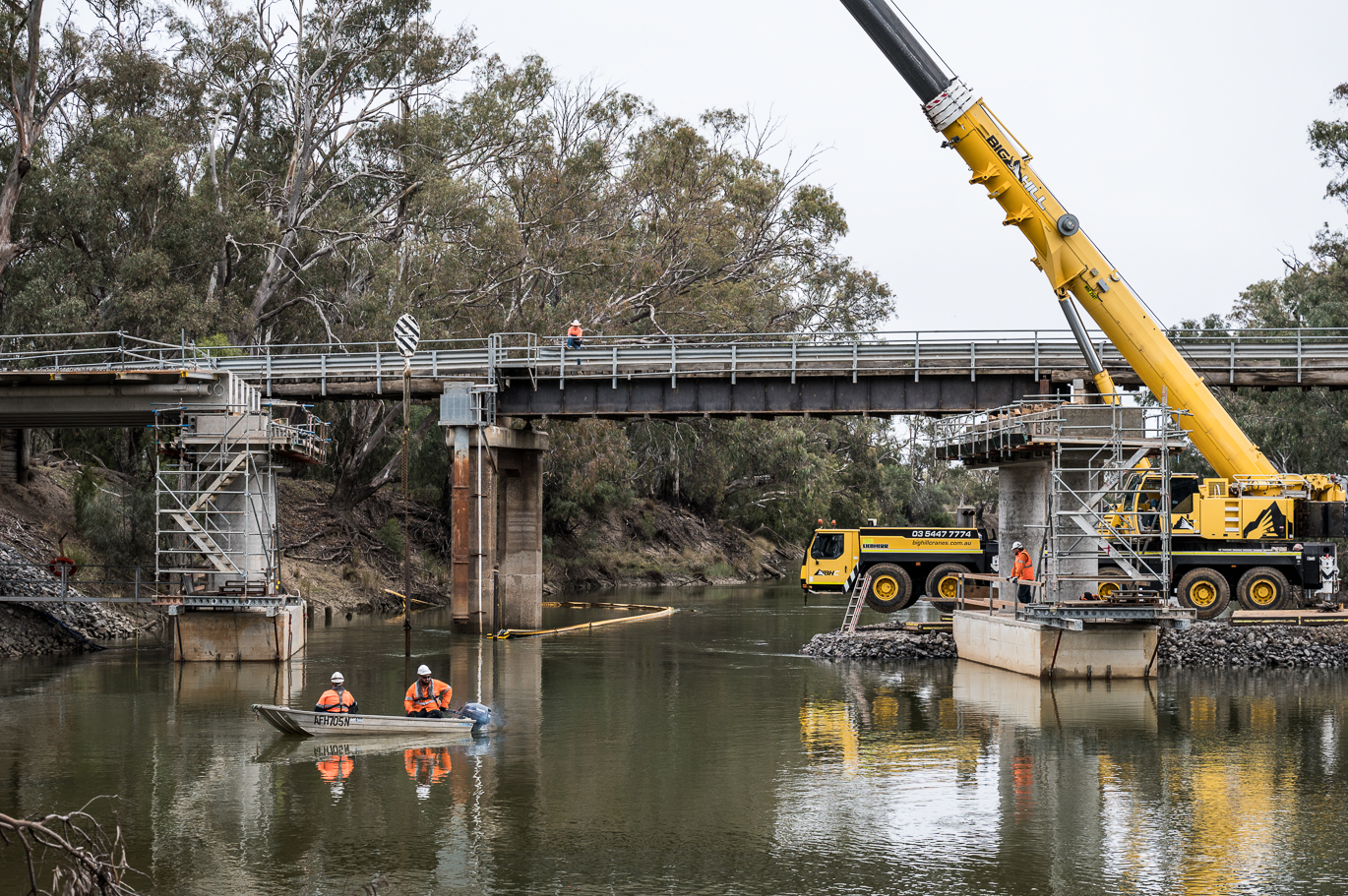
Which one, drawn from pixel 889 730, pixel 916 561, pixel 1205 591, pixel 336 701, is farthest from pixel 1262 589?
pixel 336 701

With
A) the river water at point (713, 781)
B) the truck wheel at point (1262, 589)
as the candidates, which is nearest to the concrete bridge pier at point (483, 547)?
the river water at point (713, 781)

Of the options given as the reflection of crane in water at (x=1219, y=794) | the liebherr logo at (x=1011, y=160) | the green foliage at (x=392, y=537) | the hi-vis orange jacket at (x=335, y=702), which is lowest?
the reflection of crane in water at (x=1219, y=794)

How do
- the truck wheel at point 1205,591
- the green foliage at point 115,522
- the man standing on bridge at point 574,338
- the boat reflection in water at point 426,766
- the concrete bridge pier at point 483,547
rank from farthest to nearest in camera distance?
1. the green foliage at point 115,522
2. the man standing on bridge at point 574,338
3. the concrete bridge pier at point 483,547
4. the truck wheel at point 1205,591
5. the boat reflection in water at point 426,766

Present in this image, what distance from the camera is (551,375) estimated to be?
1698 inches

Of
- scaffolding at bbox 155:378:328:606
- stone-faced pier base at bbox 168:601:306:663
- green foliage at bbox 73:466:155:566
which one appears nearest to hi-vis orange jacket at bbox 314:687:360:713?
scaffolding at bbox 155:378:328:606

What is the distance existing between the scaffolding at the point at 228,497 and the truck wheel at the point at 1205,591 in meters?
24.5

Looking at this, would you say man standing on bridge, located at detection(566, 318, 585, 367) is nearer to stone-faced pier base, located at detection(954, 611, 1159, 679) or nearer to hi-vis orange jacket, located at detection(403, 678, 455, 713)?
stone-faced pier base, located at detection(954, 611, 1159, 679)

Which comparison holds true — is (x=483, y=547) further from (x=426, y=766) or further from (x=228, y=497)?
(x=426, y=766)

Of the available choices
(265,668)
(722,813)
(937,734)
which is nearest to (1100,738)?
(937,734)

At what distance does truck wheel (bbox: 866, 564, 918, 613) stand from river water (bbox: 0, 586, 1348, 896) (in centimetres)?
649

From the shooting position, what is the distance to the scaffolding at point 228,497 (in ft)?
112

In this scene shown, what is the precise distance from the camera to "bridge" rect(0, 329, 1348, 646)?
34.7 metres

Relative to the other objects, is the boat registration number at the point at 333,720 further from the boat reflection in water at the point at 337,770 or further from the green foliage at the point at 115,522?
Answer: the green foliage at the point at 115,522

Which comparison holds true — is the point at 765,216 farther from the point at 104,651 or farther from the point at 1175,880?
the point at 1175,880
